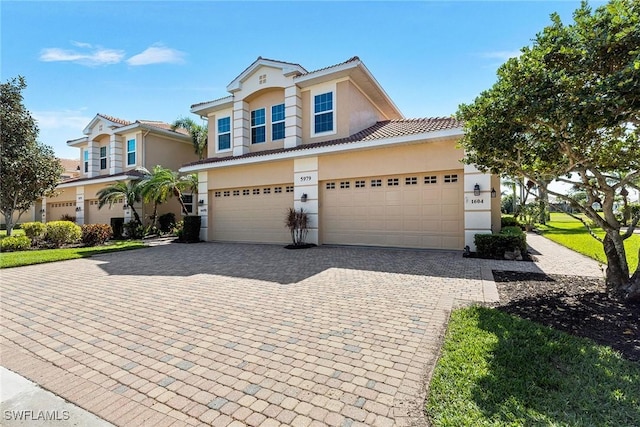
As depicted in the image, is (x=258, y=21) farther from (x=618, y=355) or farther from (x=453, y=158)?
(x=618, y=355)

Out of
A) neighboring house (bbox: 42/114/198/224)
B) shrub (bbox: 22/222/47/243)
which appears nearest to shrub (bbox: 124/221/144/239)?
neighboring house (bbox: 42/114/198/224)

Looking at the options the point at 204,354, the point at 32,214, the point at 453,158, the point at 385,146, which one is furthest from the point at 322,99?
the point at 32,214

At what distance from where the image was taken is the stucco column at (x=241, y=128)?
1614 cm

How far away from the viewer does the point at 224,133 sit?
1739 centimetres

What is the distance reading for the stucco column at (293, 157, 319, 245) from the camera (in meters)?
13.5

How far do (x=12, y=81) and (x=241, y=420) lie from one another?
19.4m

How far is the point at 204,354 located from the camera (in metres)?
3.66

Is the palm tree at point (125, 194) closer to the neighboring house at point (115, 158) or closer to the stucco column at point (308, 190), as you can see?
the neighboring house at point (115, 158)

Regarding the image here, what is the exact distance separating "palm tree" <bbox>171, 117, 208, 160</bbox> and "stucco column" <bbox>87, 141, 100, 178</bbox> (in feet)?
21.2

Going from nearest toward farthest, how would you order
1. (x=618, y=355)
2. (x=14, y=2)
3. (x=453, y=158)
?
(x=618, y=355), (x=14, y=2), (x=453, y=158)

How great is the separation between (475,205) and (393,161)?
3314 mm

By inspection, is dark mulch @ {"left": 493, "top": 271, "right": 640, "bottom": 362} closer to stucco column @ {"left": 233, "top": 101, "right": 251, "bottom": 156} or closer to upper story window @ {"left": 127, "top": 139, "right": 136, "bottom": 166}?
stucco column @ {"left": 233, "top": 101, "right": 251, "bottom": 156}

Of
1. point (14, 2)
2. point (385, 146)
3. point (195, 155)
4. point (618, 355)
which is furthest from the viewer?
point (195, 155)

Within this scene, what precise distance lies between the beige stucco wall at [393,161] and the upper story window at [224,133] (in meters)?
6.52
